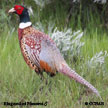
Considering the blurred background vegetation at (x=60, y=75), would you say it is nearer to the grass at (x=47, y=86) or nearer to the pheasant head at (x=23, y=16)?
the grass at (x=47, y=86)

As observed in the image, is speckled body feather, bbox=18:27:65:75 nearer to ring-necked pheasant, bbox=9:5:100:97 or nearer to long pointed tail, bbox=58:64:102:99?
ring-necked pheasant, bbox=9:5:100:97

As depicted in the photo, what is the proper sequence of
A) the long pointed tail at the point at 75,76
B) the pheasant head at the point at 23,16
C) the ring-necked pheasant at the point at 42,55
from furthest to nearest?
the pheasant head at the point at 23,16 < the ring-necked pheasant at the point at 42,55 < the long pointed tail at the point at 75,76

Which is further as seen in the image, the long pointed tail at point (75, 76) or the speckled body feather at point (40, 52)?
the speckled body feather at point (40, 52)

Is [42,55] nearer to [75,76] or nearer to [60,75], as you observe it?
[60,75]

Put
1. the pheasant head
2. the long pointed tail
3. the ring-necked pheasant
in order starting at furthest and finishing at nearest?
the pheasant head < the ring-necked pheasant < the long pointed tail

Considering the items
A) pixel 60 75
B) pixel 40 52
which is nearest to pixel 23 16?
pixel 40 52

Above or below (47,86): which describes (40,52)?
above

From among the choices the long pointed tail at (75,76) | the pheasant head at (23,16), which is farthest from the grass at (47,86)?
the pheasant head at (23,16)

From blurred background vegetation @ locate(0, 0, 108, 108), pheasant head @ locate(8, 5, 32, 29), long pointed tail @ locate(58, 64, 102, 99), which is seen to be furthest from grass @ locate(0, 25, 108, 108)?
pheasant head @ locate(8, 5, 32, 29)

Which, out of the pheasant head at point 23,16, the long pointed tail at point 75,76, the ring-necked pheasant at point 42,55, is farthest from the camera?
the pheasant head at point 23,16

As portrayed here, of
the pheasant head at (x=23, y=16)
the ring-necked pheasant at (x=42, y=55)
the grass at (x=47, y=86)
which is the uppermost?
the pheasant head at (x=23, y=16)

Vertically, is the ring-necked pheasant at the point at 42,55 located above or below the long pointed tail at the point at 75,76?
above

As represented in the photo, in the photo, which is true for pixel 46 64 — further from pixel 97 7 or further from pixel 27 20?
pixel 97 7

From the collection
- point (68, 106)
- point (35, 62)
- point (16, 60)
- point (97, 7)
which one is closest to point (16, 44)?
point (16, 60)
